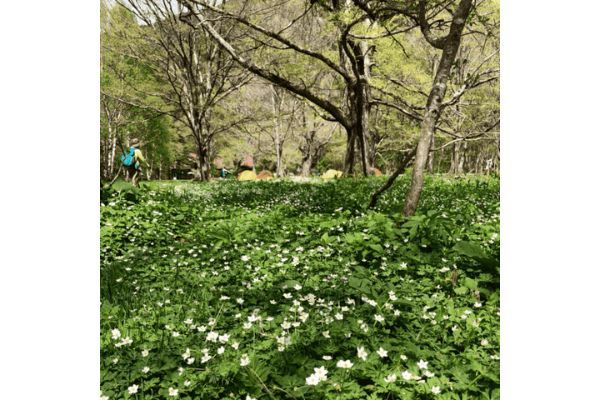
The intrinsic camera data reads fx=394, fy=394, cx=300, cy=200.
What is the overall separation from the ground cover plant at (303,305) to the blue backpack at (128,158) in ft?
1.80

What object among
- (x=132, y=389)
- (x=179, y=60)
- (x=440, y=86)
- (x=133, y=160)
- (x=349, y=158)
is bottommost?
(x=132, y=389)

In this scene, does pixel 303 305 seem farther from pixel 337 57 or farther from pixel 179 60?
pixel 337 57

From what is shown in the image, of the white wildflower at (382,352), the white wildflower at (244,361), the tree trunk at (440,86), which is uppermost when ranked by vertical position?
the tree trunk at (440,86)

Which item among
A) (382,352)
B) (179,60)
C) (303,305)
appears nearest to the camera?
(382,352)

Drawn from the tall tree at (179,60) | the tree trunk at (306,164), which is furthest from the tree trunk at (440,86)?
the tree trunk at (306,164)

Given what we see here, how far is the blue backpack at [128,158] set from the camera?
4.24 metres

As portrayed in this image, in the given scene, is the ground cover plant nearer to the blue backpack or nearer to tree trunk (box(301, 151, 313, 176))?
the blue backpack

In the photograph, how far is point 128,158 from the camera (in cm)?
437

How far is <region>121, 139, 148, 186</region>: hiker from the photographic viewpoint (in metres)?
4.25

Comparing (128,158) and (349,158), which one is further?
(349,158)

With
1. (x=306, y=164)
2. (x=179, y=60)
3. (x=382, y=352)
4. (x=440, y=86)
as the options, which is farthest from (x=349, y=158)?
(x=306, y=164)

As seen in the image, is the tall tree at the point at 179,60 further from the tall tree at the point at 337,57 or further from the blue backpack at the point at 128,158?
the blue backpack at the point at 128,158

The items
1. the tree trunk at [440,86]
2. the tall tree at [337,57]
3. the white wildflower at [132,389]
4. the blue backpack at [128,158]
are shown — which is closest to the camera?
the white wildflower at [132,389]

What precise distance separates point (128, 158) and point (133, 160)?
0.06 m
